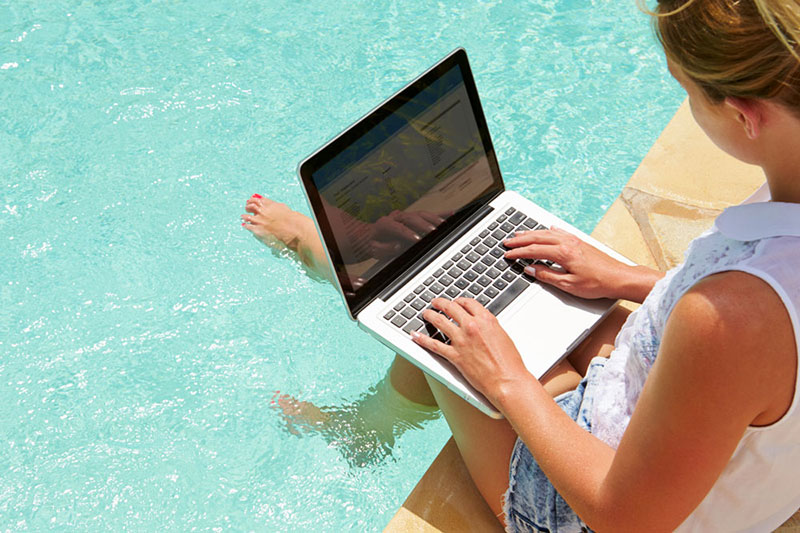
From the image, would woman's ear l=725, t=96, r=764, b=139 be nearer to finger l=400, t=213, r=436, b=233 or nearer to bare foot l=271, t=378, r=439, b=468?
finger l=400, t=213, r=436, b=233

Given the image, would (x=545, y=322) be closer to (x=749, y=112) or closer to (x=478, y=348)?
(x=478, y=348)

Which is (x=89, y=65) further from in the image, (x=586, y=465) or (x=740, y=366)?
(x=740, y=366)

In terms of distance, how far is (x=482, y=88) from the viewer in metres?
2.63

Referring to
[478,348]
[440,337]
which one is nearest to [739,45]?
[478,348]

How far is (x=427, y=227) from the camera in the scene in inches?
55.4

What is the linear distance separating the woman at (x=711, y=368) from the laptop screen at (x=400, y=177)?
327 millimetres

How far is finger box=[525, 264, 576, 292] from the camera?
51.6 inches

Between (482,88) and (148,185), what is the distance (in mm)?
1250

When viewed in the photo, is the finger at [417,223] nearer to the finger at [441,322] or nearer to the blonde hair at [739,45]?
the finger at [441,322]

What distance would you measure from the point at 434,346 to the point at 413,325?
9 cm

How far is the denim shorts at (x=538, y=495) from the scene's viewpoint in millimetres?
1074

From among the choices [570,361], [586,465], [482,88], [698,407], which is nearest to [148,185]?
[482,88]

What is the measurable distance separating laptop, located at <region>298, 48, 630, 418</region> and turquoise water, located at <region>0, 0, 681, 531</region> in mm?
498

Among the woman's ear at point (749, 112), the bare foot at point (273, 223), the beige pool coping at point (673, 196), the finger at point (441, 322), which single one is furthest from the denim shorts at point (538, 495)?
the bare foot at point (273, 223)
